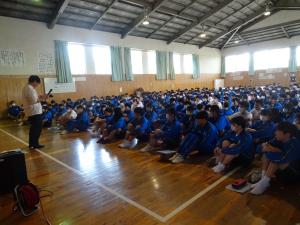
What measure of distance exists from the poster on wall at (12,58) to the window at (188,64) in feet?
42.7

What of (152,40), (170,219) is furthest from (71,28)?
(170,219)

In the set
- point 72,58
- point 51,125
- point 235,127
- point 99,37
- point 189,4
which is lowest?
point 51,125

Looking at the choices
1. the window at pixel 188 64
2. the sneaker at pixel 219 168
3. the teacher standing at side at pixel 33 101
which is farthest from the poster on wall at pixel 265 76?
the teacher standing at side at pixel 33 101

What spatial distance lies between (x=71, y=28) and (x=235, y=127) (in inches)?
473

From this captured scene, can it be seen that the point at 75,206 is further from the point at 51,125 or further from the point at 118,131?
the point at 51,125

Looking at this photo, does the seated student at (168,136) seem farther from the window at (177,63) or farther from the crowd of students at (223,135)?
the window at (177,63)

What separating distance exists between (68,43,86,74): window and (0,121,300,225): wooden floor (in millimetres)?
9787

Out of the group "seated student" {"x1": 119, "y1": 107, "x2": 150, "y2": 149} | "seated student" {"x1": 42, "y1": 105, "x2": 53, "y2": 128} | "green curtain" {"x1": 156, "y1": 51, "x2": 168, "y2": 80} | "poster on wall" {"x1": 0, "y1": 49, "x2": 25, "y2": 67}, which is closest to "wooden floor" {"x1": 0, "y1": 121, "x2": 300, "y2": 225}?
"seated student" {"x1": 119, "y1": 107, "x2": 150, "y2": 149}

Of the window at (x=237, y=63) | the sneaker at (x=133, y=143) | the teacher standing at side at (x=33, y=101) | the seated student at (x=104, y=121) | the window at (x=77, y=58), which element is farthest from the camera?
the window at (x=237, y=63)

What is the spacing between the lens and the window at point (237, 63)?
2203cm

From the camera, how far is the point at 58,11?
10.6 metres

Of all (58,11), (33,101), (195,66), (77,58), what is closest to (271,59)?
(195,66)

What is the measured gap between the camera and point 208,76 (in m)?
22.5

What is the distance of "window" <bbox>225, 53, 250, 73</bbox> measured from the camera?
2203 centimetres
